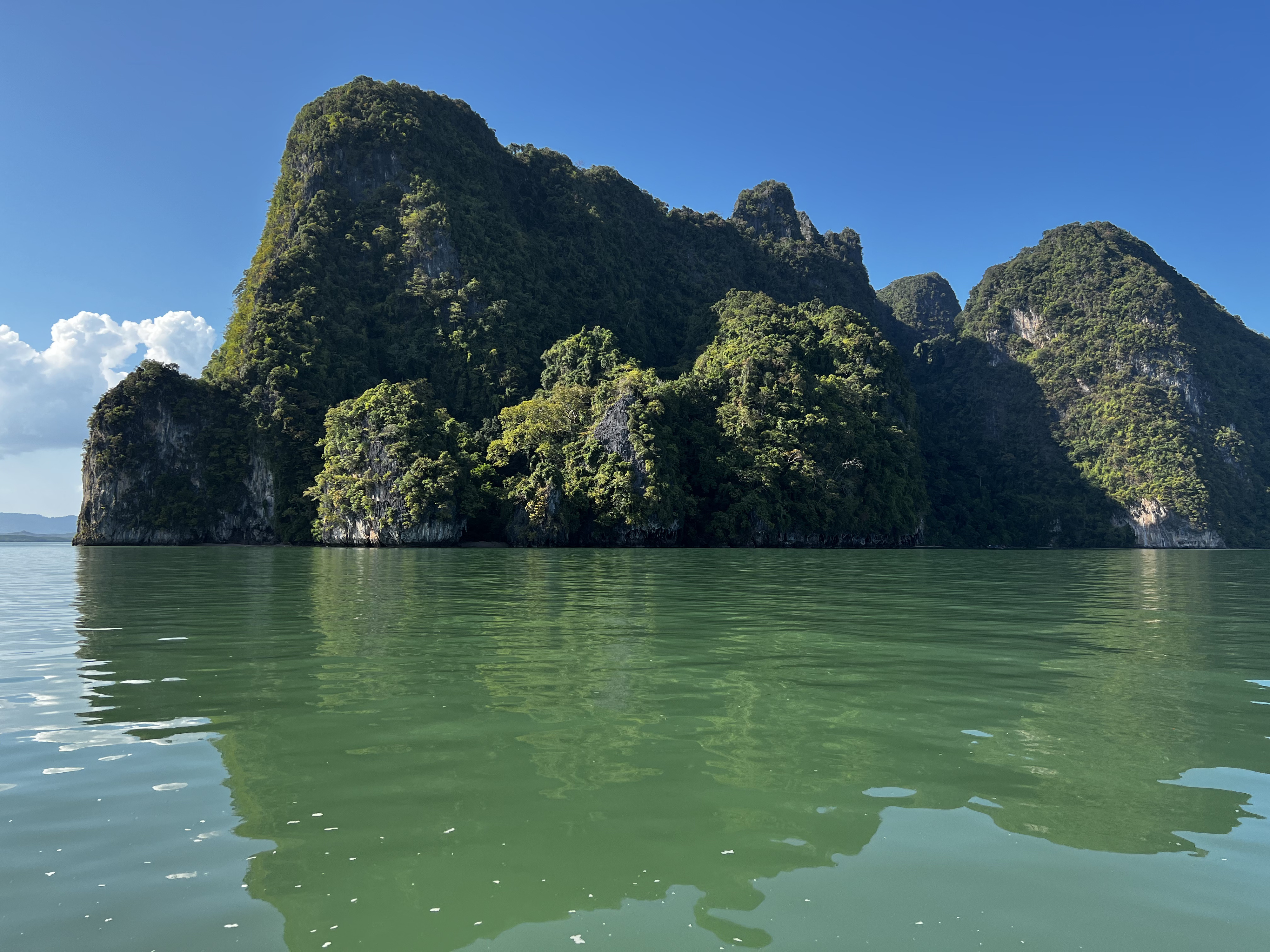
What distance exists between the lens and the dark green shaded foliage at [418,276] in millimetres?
80562

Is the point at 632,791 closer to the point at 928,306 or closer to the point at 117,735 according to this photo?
the point at 117,735

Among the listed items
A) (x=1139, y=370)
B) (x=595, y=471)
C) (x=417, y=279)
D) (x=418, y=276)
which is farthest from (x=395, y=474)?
(x=1139, y=370)

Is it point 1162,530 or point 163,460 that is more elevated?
point 163,460

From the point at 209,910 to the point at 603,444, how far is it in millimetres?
61607

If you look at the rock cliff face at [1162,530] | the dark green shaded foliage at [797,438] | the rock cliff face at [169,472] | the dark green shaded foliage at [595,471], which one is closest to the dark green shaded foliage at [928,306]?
the rock cliff face at [1162,530]

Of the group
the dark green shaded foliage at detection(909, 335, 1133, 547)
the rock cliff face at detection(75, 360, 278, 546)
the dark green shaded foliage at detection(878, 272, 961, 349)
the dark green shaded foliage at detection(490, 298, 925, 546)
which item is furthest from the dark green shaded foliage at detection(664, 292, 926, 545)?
the dark green shaded foliage at detection(878, 272, 961, 349)

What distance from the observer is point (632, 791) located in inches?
184

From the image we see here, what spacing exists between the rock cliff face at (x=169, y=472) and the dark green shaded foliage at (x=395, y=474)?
417 inches

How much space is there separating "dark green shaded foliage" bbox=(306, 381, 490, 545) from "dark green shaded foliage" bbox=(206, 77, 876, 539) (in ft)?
23.2

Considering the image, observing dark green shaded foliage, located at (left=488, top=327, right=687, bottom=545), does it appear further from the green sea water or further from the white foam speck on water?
the white foam speck on water

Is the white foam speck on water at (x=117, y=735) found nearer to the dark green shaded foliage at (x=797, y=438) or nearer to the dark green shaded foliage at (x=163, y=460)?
the dark green shaded foliage at (x=797, y=438)

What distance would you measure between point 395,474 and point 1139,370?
12378cm

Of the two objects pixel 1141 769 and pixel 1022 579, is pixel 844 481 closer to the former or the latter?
pixel 1022 579

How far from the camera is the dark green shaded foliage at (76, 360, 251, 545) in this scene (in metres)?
74.6
